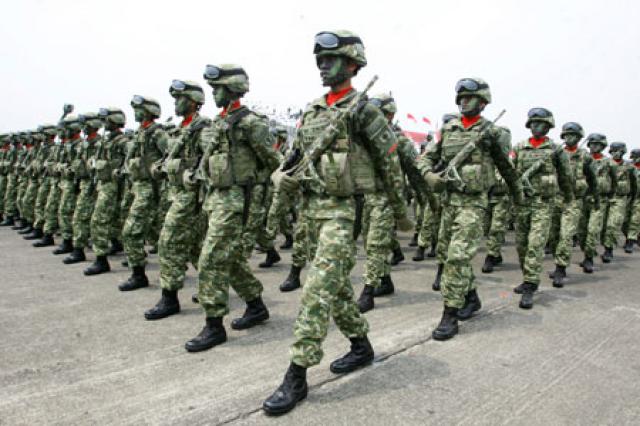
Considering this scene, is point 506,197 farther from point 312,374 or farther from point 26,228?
point 26,228

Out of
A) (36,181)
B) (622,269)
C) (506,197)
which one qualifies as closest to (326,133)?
(506,197)

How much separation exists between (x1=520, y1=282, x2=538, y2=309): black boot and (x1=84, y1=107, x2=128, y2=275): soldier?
17.8 ft

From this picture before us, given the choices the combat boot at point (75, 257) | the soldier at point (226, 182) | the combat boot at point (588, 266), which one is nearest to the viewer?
the soldier at point (226, 182)

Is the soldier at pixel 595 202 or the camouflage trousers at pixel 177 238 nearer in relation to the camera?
the camouflage trousers at pixel 177 238

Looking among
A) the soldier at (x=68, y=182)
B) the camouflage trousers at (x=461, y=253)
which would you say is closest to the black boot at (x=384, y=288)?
the camouflage trousers at (x=461, y=253)

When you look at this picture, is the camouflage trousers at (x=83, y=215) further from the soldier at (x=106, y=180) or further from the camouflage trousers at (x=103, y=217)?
the camouflage trousers at (x=103, y=217)

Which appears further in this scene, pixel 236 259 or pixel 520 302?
pixel 520 302

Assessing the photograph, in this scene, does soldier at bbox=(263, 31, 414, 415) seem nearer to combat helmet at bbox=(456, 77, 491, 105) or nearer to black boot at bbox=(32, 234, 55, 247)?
combat helmet at bbox=(456, 77, 491, 105)

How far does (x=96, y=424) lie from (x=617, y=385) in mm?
3448

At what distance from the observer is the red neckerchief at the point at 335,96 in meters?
3.33

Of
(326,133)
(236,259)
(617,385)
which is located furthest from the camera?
(236,259)

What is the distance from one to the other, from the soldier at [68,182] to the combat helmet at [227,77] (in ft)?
16.2

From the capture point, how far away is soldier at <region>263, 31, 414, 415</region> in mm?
3020

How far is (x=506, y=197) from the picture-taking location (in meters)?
8.10
